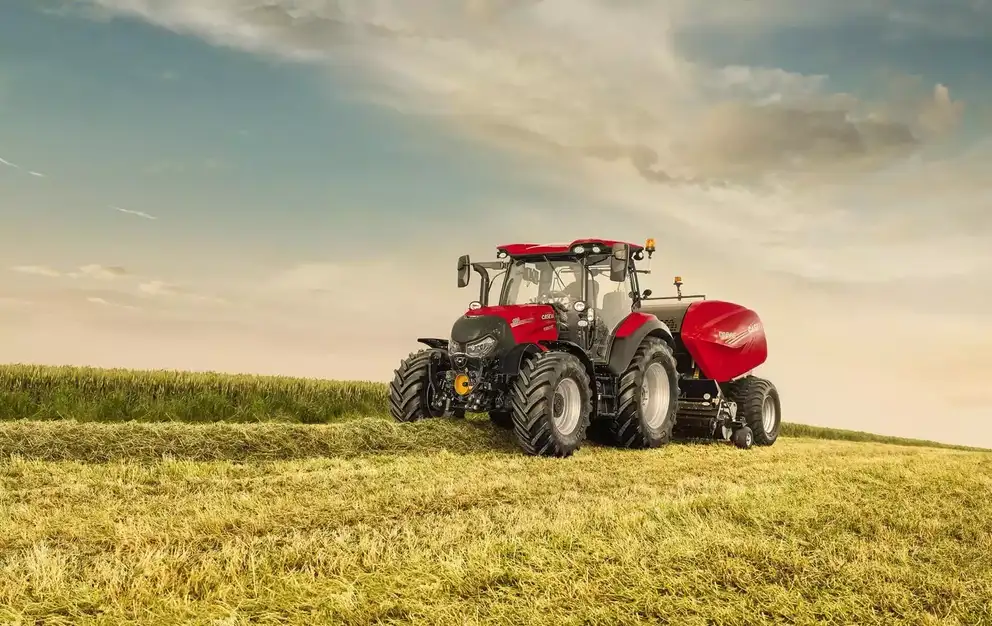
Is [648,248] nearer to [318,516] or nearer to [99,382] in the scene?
A: [318,516]

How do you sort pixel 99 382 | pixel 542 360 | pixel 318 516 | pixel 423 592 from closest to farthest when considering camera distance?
pixel 423 592
pixel 318 516
pixel 542 360
pixel 99 382

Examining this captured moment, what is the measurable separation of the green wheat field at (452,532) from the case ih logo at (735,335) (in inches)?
120

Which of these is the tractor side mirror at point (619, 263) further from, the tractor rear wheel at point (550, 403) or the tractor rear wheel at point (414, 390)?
the tractor rear wheel at point (414, 390)

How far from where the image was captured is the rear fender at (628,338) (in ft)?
32.7

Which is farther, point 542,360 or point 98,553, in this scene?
point 542,360

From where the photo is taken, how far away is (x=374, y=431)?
9133 mm

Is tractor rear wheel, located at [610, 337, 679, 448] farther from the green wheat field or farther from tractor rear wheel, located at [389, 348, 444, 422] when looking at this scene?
tractor rear wheel, located at [389, 348, 444, 422]

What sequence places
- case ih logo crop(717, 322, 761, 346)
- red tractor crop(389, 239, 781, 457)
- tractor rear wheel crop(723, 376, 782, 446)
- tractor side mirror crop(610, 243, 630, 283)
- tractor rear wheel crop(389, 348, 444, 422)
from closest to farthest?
red tractor crop(389, 239, 781, 457) < tractor side mirror crop(610, 243, 630, 283) < tractor rear wheel crop(389, 348, 444, 422) < case ih logo crop(717, 322, 761, 346) < tractor rear wheel crop(723, 376, 782, 446)

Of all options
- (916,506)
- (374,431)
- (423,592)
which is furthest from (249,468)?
(916,506)

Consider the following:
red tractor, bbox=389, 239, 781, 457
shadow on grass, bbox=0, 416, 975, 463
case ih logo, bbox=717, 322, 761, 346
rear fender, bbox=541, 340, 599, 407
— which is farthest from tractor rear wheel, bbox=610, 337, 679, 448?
case ih logo, bbox=717, 322, 761, 346

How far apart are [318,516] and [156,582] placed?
5.42 feet

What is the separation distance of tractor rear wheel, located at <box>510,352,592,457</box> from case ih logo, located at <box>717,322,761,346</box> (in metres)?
3.89

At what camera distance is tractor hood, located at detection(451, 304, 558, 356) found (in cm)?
925

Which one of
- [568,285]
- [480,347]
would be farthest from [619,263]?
[480,347]
